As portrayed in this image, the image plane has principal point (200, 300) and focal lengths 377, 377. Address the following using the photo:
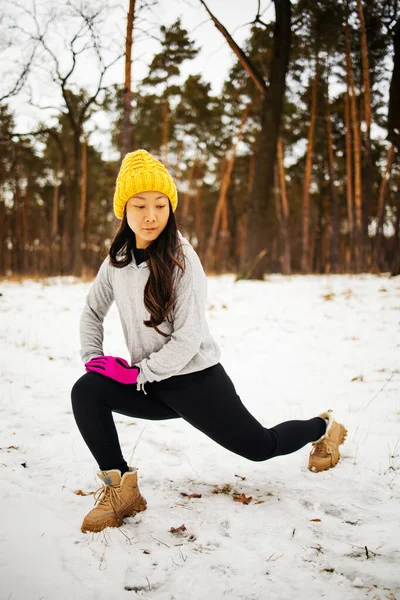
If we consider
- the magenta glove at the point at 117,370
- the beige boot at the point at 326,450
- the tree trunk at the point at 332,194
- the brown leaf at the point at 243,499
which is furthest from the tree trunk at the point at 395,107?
the magenta glove at the point at 117,370

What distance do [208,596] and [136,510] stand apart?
2.11 feet

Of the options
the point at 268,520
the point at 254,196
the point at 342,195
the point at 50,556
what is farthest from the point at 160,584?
the point at 342,195

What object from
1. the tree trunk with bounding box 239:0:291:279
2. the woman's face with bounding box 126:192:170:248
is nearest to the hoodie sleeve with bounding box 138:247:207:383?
the woman's face with bounding box 126:192:170:248

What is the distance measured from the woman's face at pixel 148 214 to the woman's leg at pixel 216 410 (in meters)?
0.78

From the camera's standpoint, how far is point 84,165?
19.2 meters

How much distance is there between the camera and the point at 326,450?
2.37 meters

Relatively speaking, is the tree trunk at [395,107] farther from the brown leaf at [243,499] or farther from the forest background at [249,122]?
the brown leaf at [243,499]

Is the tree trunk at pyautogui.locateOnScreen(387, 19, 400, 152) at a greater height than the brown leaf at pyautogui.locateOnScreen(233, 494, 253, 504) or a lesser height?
greater

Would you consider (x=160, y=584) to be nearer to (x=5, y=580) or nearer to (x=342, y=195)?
(x=5, y=580)

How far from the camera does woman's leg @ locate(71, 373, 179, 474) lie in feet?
6.10

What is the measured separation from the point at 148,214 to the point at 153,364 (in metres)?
0.78

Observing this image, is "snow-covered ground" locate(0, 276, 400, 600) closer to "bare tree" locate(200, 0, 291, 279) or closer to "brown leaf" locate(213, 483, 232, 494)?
"brown leaf" locate(213, 483, 232, 494)

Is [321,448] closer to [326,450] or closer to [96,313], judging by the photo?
→ [326,450]

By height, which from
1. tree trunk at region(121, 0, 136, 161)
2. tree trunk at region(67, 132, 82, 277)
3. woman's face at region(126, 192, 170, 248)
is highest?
tree trunk at region(121, 0, 136, 161)
